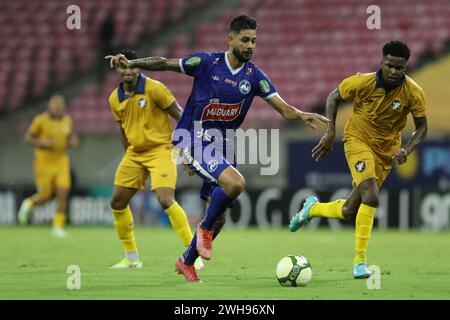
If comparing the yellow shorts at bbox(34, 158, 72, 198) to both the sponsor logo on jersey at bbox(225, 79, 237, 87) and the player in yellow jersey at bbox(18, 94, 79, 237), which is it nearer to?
the player in yellow jersey at bbox(18, 94, 79, 237)

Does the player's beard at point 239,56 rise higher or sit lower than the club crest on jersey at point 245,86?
higher

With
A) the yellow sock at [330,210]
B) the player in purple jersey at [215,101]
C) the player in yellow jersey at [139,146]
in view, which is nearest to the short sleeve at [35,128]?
the player in yellow jersey at [139,146]

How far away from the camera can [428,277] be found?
9406 mm

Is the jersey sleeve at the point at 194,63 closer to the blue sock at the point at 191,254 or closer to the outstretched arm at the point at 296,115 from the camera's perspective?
the outstretched arm at the point at 296,115

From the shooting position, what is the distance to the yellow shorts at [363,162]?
956 centimetres

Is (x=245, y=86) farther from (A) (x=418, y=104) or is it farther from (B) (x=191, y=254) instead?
(A) (x=418, y=104)

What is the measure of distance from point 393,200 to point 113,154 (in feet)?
20.6

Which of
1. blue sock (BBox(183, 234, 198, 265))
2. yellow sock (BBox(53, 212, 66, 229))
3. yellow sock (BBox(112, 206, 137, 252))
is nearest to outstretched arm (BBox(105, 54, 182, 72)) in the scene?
blue sock (BBox(183, 234, 198, 265))

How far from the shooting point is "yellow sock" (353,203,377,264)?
9.32 metres

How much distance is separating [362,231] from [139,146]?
278 cm

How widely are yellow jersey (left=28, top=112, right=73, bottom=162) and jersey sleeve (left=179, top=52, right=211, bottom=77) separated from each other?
29.9 ft

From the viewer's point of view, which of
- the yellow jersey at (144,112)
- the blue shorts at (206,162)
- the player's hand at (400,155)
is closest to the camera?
the blue shorts at (206,162)

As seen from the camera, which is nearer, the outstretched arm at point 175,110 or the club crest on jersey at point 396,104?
the club crest on jersey at point 396,104

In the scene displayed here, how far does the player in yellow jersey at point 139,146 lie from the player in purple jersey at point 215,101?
161cm
